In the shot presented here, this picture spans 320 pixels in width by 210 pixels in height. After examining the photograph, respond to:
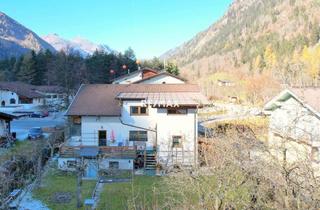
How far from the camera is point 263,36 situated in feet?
480

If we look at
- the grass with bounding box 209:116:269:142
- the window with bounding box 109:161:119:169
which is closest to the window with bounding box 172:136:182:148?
the window with bounding box 109:161:119:169

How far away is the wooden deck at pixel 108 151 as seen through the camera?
25891 mm

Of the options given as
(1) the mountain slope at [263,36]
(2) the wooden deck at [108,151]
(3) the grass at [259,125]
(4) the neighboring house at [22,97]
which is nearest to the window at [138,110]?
(2) the wooden deck at [108,151]

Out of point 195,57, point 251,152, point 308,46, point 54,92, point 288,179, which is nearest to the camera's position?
point 288,179

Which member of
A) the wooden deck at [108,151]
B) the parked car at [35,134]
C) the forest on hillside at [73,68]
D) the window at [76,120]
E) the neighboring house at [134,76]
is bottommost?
the wooden deck at [108,151]

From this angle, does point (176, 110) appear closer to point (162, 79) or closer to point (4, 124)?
point (162, 79)

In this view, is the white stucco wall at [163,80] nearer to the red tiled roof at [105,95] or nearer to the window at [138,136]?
the red tiled roof at [105,95]

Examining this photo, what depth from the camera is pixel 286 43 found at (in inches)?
4724

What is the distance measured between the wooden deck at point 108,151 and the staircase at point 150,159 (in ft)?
4.03

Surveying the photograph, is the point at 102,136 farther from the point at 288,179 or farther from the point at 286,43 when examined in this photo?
the point at 286,43

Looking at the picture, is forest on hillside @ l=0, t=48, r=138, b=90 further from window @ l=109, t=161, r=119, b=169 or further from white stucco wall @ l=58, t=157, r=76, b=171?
window @ l=109, t=161, r=119, b=169

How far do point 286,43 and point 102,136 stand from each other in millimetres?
104697

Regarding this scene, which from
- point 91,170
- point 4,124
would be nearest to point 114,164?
point 91,170

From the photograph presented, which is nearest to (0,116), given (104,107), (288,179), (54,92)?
(104,107)
